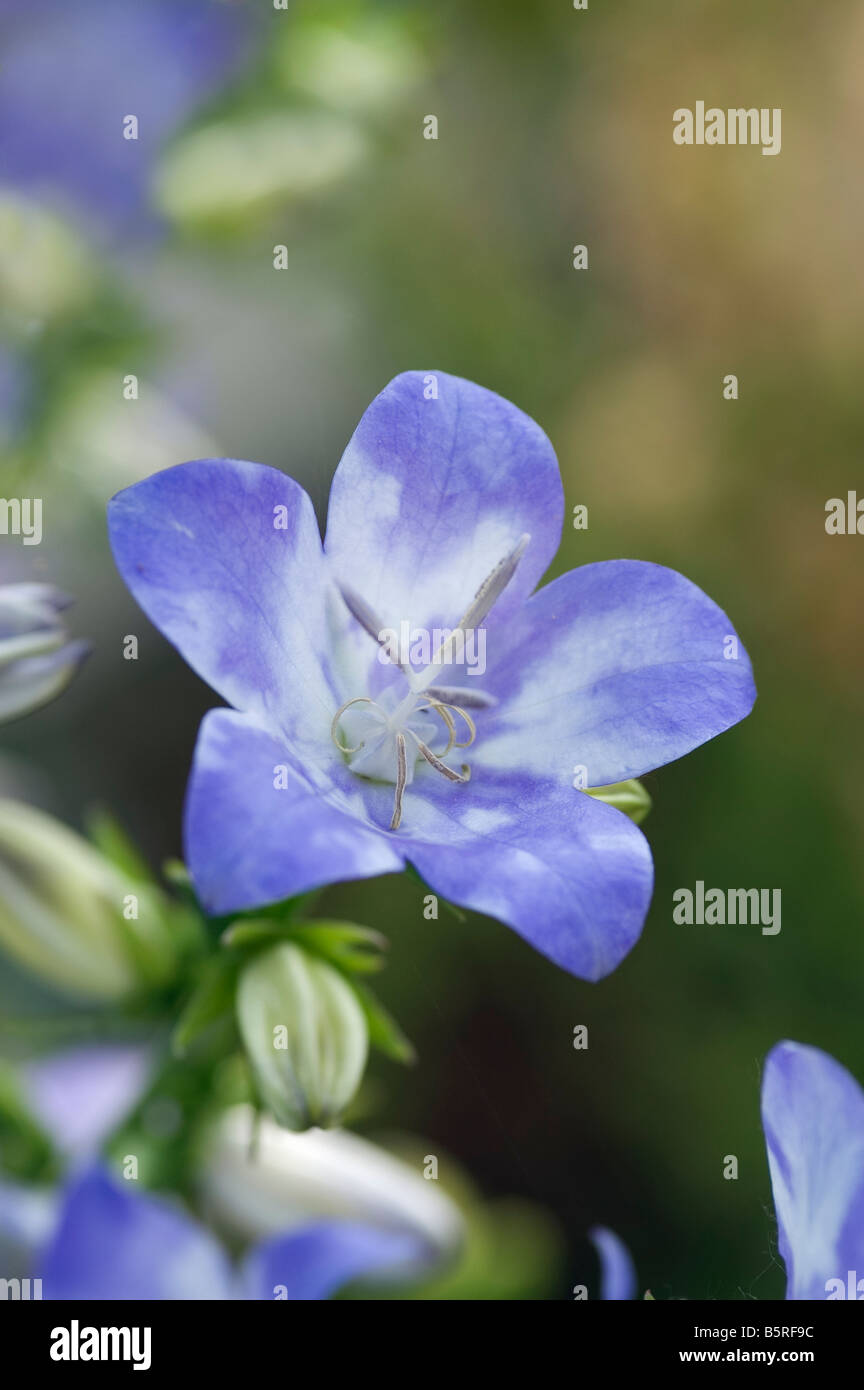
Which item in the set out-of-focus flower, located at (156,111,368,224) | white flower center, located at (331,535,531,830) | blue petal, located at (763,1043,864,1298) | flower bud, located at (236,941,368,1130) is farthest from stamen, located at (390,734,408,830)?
out-of-focus flower, located at (156,111,368,224)

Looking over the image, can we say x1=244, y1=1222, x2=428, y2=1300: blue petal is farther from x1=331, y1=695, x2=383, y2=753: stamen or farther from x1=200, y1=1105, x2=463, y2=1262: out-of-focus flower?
x1=331, y1=695, x2=383, y2=753: stamen

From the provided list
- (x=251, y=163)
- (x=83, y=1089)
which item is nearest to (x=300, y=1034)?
(x=83, y=1089)

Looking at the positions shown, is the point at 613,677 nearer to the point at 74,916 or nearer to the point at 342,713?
the point at 342,713

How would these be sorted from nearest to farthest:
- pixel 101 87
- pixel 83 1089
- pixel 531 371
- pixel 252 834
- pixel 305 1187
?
pixel 252 834, pixel 305 1187, pixel 83 1089, pixel 101 87, pixel 531 371

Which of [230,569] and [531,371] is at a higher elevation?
[531,371]

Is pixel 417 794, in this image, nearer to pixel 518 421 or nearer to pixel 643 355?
pixel 518 421
